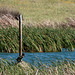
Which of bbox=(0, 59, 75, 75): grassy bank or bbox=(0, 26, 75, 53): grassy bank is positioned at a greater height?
bbox=(0, 26, 75, 53): grassy bank

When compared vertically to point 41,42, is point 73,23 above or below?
above

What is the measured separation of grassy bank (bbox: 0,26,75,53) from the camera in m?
18.9

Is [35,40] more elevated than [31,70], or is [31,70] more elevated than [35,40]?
[35,40]

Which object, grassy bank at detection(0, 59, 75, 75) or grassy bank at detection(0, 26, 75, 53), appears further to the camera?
grassy bank at detection(0, 26, 75, 53)

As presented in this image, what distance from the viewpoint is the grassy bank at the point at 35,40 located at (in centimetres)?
1892

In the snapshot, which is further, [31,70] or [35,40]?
[35,40]

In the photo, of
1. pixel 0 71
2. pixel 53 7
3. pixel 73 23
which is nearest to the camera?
pixel 0 71

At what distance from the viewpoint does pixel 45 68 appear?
11.6 m

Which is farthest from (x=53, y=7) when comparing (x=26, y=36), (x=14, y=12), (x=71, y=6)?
(x=26, y=36)

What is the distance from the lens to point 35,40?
66.0 ft

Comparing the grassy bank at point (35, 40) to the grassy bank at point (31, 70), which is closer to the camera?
the grassy bank at point (31, 70)

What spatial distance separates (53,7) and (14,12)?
77.6ft

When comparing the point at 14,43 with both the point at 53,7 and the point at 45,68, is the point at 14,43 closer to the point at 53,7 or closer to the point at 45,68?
the point at 45,68

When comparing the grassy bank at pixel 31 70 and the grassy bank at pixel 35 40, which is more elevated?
the grassy bank at pixel 35 40
